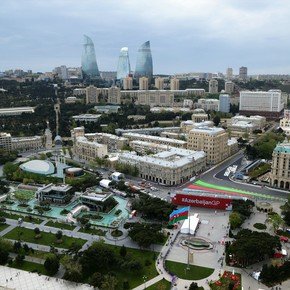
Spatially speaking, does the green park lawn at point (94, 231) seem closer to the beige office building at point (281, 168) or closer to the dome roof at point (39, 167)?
the dome roof at point (39, 167)

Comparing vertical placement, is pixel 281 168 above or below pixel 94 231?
above

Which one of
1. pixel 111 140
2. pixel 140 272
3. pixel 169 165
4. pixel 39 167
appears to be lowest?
pixel 140 272

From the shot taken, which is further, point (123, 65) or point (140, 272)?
point (123, 65)

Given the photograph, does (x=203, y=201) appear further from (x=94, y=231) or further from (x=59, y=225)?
(x=59, y=225)

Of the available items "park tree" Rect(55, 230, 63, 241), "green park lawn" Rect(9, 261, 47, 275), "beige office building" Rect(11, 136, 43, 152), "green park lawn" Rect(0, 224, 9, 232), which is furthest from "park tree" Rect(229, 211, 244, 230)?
"beige office building" Rect(11, 136, 43, 152)

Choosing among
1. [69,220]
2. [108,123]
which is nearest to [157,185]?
[69,220]

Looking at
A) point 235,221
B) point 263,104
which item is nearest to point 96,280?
point 235,221

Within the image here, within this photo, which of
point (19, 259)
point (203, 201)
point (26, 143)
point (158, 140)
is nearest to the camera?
point (19, 259)

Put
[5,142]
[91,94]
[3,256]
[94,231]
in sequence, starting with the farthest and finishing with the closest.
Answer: [91,94] < [5,142] < [94,231] < [3,256]
